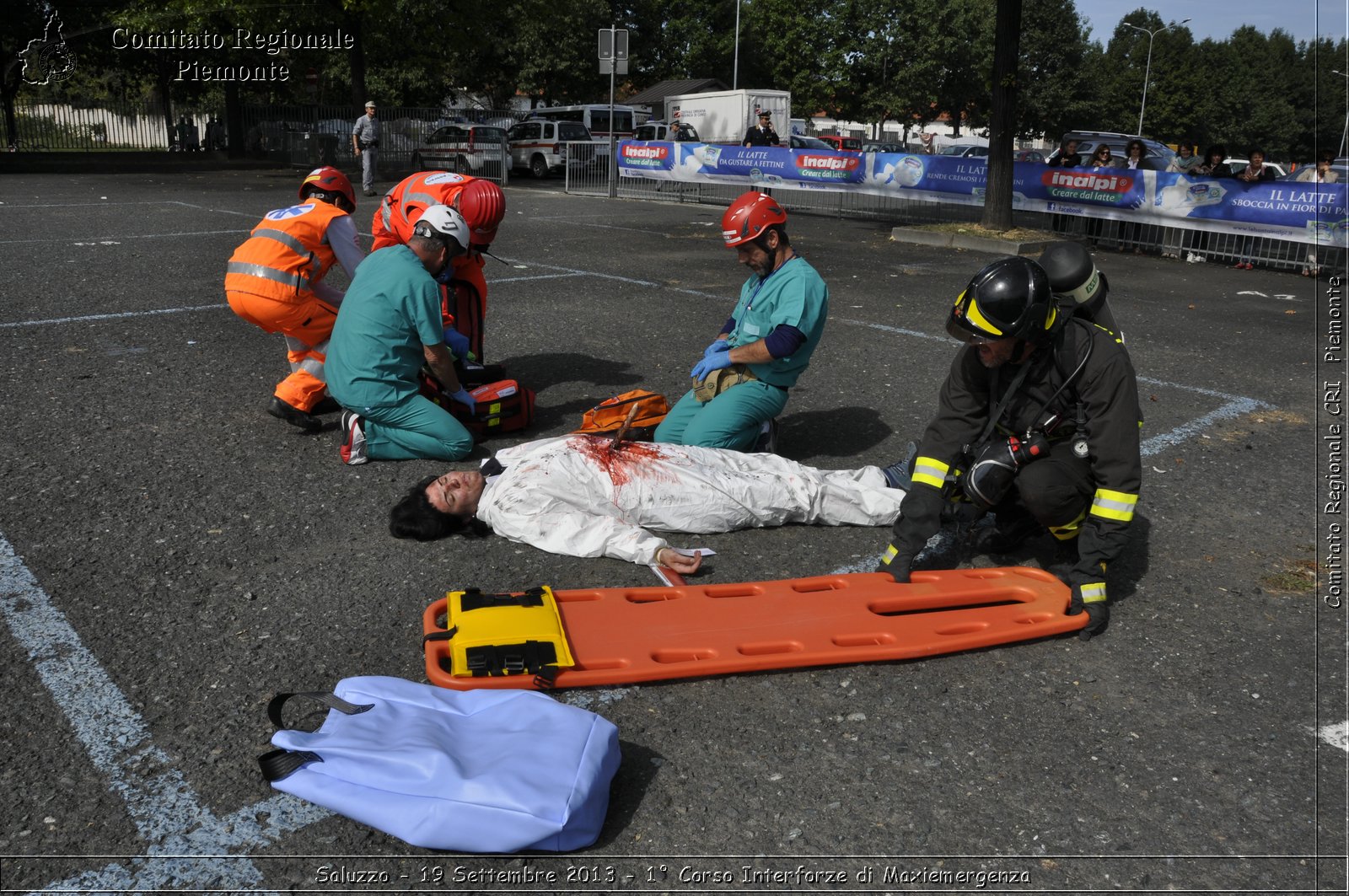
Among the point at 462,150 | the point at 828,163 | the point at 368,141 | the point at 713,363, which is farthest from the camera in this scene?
the point at 462,150

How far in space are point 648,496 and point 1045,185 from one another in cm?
1438

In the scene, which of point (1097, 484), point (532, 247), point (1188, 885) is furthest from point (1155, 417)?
point (532, 247)

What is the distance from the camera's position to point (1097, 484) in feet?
12.8

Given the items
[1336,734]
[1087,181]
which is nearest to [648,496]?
[1336,734]

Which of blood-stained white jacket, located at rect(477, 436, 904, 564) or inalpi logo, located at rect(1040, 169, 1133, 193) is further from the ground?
inalpi logo, located at rect(1040, 169, 1133, 193)

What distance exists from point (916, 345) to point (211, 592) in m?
6.17

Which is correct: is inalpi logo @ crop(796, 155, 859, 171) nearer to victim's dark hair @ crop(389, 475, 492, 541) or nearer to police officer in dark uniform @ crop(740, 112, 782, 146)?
police officer in dark uniform @ crop(740, 112, 782, 146)

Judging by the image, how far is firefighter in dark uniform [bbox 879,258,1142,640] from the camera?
3713mm

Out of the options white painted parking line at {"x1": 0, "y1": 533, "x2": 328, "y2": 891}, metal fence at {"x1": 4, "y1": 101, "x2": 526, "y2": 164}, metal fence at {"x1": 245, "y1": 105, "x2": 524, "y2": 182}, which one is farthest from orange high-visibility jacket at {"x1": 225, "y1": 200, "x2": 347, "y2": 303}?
metal fence at {"x1": 4, "y1": 101, "x2": 526, "y2": 164}

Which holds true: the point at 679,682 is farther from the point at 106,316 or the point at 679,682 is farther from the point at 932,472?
the point at 106,316

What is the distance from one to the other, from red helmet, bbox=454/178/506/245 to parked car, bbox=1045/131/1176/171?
14754 millimetres

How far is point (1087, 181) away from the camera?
16.2 meters

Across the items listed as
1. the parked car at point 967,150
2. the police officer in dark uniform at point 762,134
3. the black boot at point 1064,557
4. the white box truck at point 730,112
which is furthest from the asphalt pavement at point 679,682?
the white box truck at point 730,112

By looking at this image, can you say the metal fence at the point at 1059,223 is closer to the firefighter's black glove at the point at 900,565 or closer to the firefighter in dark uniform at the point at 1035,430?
the firefighter in dark uniform at the point at 1035,430
